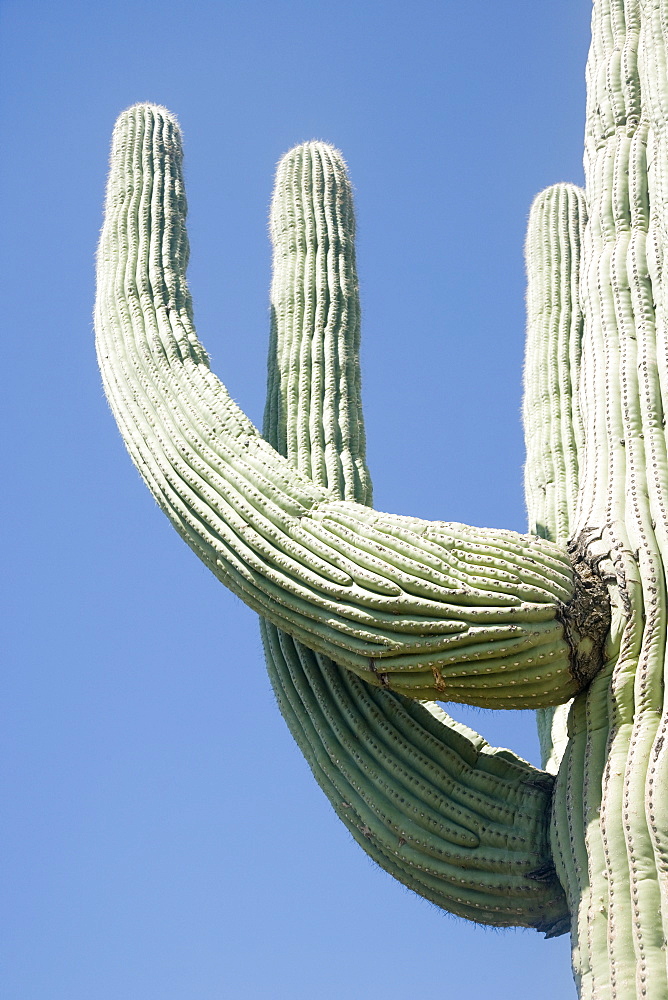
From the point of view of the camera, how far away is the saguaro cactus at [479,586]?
449cm

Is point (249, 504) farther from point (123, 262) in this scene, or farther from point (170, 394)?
point (123, 262)

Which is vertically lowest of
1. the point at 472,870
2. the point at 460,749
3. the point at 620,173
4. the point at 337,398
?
the point at 472,870

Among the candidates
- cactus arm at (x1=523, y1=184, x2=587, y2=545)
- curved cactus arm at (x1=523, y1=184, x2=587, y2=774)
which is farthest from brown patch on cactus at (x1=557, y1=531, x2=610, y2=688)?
cactus arm at (x1=523, y1=184, x2=587, y2=545)

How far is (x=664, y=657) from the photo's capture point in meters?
4.54

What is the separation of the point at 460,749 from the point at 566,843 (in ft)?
2.23

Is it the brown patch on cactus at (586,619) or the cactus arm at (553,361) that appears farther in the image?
the cactus arm at (553,361)

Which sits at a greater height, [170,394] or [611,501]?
[170,394]

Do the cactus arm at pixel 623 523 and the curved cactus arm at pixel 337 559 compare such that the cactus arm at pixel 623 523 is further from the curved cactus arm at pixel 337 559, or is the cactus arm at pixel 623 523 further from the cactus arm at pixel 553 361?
the cactus arm at pixel 553 361

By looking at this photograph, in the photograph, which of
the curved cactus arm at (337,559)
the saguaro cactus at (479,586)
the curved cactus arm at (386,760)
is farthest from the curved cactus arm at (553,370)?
the curved cactus arm at (337,559)

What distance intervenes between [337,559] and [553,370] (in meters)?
2.55

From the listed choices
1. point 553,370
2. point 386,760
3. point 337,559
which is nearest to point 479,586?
point 337,559

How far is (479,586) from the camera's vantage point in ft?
15.1

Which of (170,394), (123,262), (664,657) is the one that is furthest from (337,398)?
(664,657)

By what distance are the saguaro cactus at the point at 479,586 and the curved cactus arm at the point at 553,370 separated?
1.03 meters
